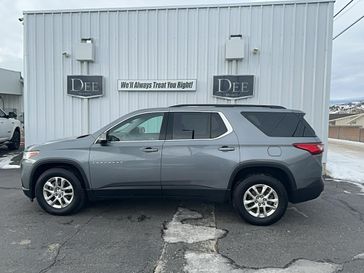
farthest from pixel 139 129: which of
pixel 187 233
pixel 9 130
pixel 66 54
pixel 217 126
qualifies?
pixel 9 130

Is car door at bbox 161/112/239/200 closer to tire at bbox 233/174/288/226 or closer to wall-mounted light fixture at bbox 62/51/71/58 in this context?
tire at bbox 233/174/288/226

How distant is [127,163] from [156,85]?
5.08 meters

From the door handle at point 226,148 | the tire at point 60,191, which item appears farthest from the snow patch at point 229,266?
the tire at point 60,191

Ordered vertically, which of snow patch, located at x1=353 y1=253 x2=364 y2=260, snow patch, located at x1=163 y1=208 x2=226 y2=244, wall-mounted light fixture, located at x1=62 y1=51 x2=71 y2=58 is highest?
wall-mounted light fixture, located at x1=62 y1=51 x2=71 y2=58

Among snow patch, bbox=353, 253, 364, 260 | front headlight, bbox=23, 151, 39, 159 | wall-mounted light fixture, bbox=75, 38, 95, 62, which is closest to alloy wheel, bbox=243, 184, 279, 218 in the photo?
snow patch, bbox=353, 253, 364, 260

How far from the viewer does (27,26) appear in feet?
33.3

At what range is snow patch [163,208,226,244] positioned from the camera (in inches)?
173

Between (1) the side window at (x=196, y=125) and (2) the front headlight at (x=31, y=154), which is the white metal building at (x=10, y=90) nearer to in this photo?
(2) the front headlight at (x=31, y=154)

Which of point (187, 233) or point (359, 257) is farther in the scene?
point (187, 233)

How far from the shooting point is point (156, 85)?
9.76 m

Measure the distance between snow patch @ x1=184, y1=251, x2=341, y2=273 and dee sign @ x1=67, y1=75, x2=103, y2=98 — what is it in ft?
23.8

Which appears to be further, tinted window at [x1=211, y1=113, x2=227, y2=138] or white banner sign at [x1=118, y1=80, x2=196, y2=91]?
white banner sign at [x1=118, y1=80, x2=196, y2=91]

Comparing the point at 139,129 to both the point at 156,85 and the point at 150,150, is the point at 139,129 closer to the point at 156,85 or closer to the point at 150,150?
the point at 150,150

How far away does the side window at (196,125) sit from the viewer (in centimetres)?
505
